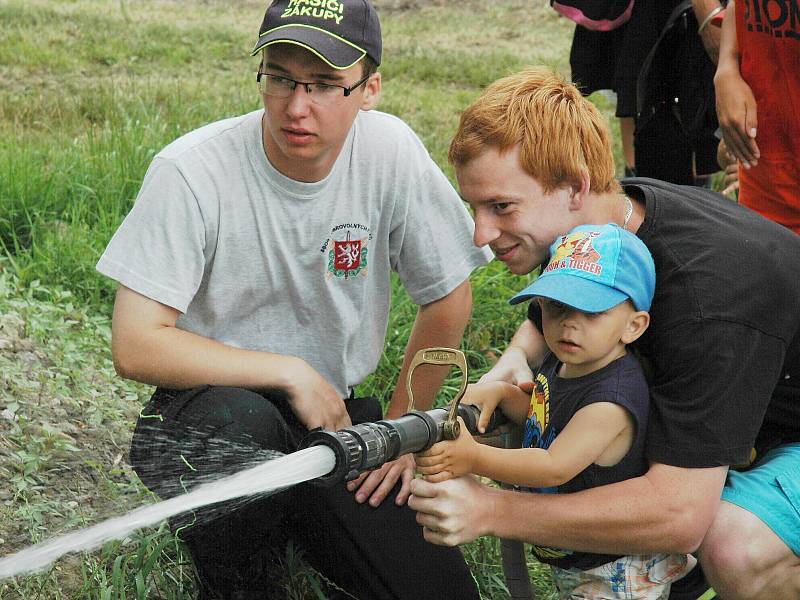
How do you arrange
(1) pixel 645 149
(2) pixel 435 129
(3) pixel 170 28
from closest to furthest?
(1) pixel 645 149, (2) pixel 435 129, (3) pixel 170 28

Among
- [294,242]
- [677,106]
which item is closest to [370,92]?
[294,242]

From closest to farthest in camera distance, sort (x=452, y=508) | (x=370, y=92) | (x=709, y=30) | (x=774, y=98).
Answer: (x=452, y=508)
(x=370, y=92)
(x=774, y=98)
(x=709, y=30)

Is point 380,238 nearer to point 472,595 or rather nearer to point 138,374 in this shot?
point 138,374

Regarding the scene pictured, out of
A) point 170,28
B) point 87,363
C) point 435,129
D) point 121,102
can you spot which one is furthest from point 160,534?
point 170,28

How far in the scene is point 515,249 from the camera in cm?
250

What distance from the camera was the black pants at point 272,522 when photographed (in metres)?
2.68

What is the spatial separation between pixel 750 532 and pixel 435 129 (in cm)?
507

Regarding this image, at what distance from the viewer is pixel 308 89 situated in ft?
8.83

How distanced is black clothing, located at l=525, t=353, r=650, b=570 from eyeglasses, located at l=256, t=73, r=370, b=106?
2.80 ft

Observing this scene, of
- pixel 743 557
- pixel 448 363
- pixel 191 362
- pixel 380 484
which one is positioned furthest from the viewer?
pixel 380 484

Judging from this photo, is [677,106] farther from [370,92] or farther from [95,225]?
[95,225]

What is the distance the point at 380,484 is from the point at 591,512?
0.64m

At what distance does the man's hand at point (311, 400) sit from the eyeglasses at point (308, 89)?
63 centimetres

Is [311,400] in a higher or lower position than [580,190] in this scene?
lower
